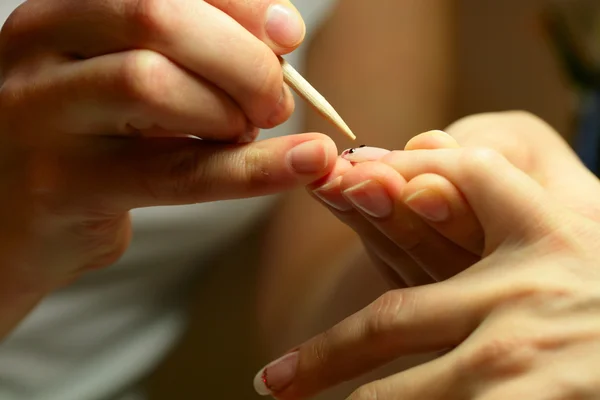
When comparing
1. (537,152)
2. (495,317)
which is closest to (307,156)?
(495,317)

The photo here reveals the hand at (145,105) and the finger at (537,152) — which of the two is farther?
the finger at (537,152)

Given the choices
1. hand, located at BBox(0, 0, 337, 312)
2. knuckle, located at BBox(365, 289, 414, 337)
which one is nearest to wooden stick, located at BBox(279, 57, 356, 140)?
hand, located at BBox(0, 0, 337, 312)

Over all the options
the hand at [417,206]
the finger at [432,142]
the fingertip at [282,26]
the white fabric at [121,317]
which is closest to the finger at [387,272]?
the hand at [417,206]

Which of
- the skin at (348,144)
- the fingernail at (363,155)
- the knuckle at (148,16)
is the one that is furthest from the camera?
the skin at (348,144)

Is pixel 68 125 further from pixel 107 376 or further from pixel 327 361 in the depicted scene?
pixel 107 376

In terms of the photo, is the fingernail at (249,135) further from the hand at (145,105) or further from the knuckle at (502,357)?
the knuckle at (502,357)

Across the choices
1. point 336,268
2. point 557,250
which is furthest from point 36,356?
point 557,250
